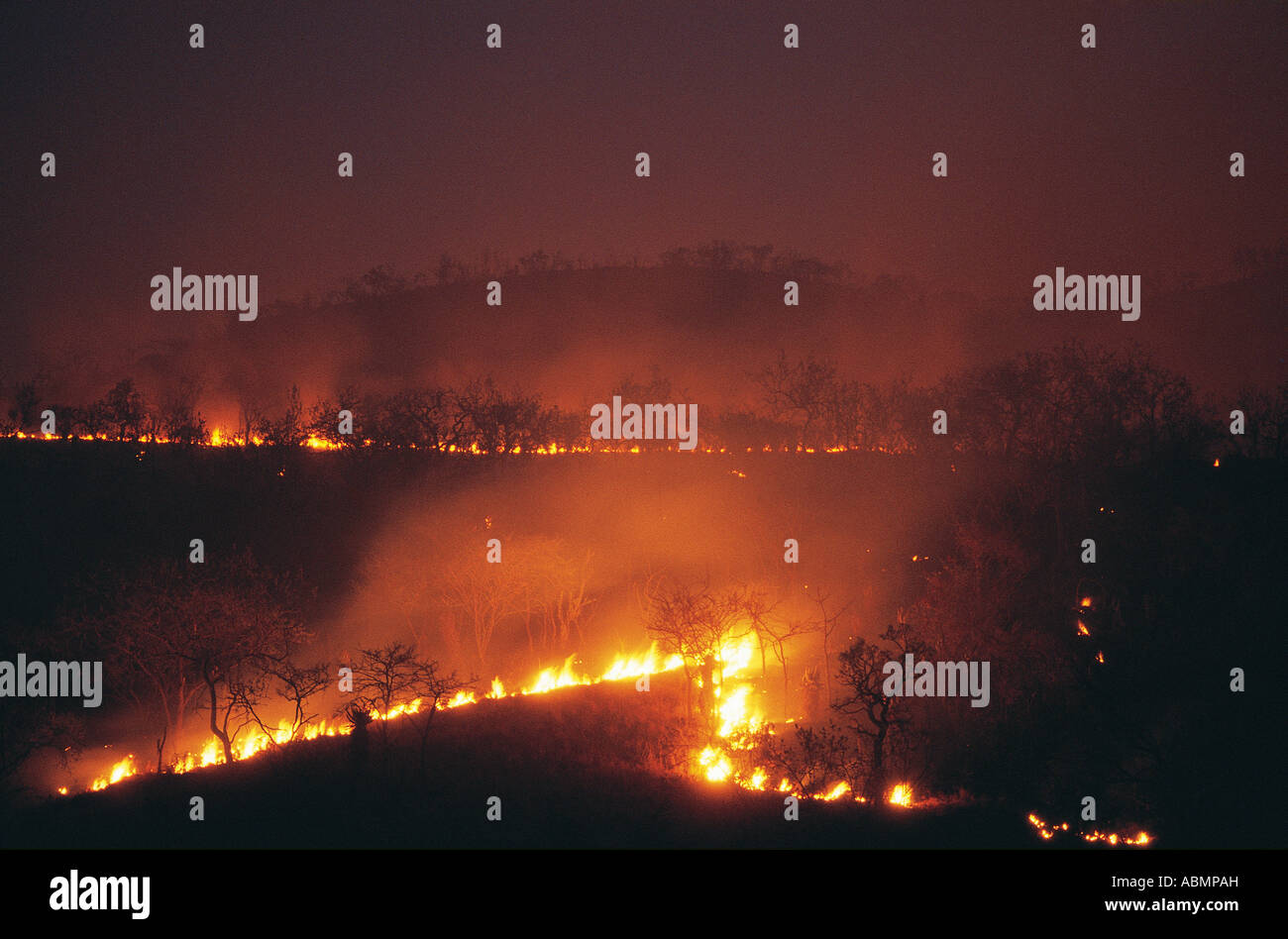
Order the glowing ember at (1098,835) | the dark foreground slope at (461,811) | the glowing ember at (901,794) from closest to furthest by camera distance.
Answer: the dark foreground slope at (461,811) < the glowing ember at (1098,835) < the glowing ember at (901,794)

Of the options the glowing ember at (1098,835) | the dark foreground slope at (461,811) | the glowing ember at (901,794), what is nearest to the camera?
the dark foreground slope at (461,811)

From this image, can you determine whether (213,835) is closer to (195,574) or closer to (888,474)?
(195,574)

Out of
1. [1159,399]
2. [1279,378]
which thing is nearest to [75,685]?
[1159,399]

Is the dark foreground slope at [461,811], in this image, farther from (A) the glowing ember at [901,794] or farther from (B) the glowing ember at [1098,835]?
(A) the glowing ember at [901,794]

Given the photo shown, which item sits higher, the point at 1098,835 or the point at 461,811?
the point at 461,811

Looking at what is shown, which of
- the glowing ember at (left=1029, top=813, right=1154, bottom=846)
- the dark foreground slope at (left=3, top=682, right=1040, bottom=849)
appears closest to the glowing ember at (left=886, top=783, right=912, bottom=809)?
the dark foreground slope at (left=3, top=682, right=1040, bottom=849)

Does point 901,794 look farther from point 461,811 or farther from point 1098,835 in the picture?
point 461,811

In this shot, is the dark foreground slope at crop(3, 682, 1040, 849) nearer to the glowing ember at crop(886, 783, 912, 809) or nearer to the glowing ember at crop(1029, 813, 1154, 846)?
the glowing ember at crop(1029, 813, 1154, 846)

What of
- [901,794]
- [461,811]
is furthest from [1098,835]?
[461,811]

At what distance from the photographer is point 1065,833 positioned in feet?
86.1

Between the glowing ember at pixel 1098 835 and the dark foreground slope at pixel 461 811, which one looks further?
the glowing ember at pixel 1098 835

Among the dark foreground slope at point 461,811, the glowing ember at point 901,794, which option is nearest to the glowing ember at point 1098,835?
the dark foreground slope at point 461,811

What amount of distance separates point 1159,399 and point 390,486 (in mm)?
51700

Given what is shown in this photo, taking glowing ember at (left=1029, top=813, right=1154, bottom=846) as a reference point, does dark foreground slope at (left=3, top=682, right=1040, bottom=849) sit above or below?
above
